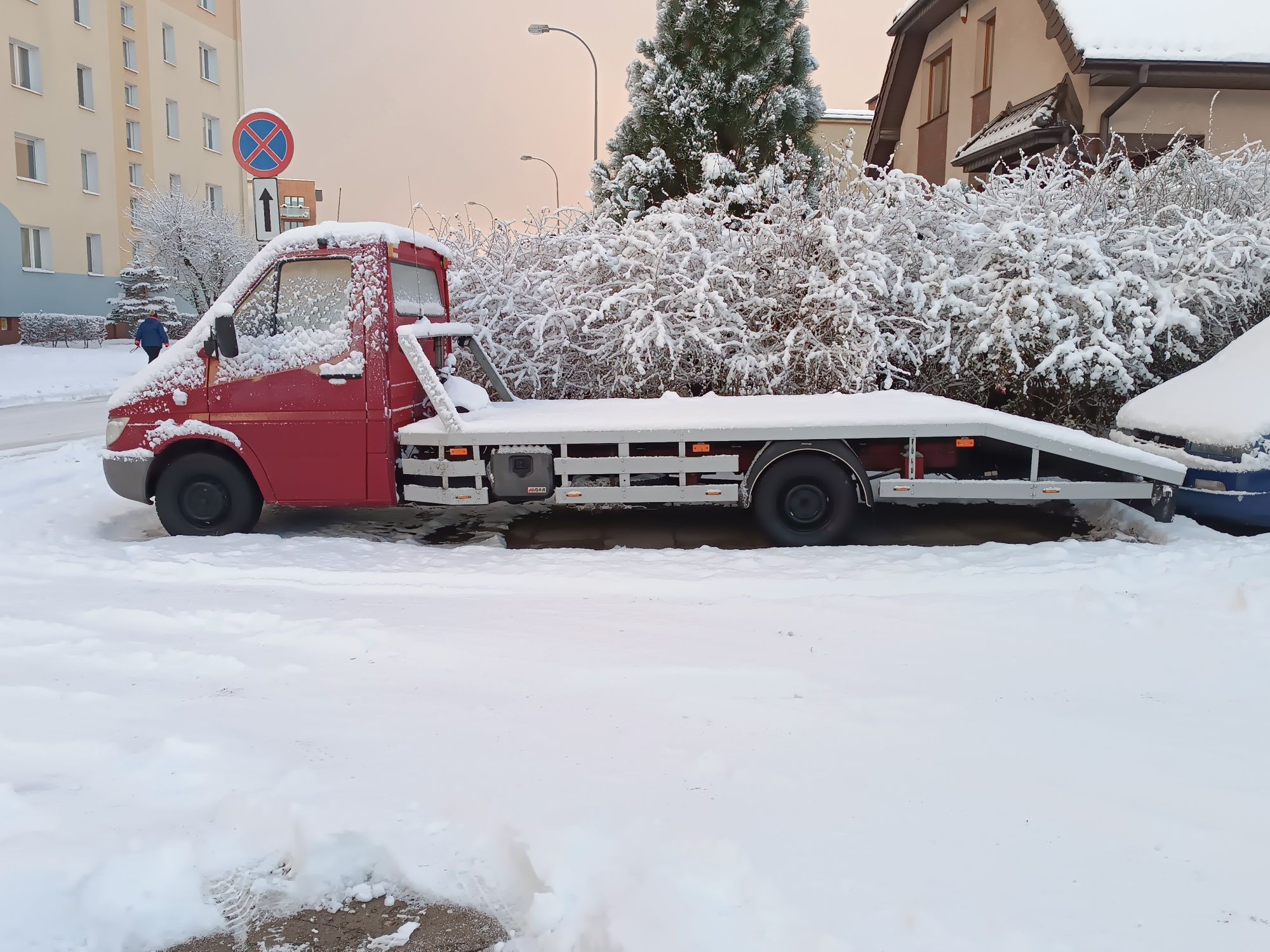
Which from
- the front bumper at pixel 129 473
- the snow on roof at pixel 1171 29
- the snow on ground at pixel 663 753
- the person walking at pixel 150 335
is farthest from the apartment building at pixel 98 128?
the snow on ground at pixel 663 753

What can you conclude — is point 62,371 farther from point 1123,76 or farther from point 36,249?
point 1123,76

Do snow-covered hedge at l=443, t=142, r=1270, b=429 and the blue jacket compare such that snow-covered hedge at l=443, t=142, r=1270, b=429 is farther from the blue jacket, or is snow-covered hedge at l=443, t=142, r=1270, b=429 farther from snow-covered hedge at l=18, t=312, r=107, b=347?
snow-covered hedge at l=18, t=312, r=107, b=347

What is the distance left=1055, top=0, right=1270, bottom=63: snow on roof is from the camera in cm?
1417

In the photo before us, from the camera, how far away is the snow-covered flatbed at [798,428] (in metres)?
6.61

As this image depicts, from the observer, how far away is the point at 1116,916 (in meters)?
2.59

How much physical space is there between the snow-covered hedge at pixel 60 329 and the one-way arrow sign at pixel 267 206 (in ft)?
84.6

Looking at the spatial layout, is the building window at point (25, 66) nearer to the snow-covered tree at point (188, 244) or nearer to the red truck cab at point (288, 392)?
the snow-covered tree at point (188, 244)

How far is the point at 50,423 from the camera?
14727 mm

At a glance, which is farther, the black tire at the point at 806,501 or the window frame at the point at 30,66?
the window frame at the point at 30,66

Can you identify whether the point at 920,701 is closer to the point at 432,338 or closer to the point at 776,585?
the point at 776,585

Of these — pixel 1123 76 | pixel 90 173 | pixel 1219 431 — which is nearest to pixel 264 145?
pixel 1219 431

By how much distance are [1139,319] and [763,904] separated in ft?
26.2

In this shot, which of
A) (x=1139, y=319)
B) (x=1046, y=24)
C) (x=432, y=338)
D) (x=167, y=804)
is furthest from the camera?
(x=1046, y=24)

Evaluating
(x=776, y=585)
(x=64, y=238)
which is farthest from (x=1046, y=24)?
(x=64, y=238)
